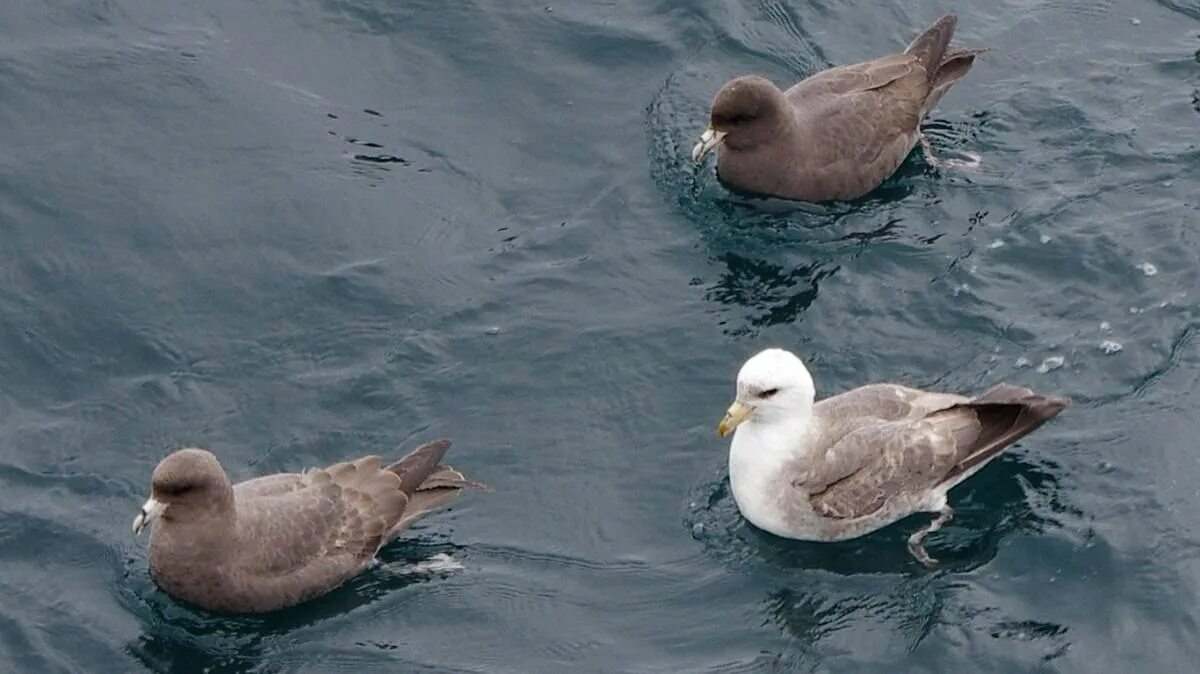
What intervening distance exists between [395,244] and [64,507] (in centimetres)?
356

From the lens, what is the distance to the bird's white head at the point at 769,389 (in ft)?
43.7

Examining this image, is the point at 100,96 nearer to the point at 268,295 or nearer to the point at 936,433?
the point at 268,295

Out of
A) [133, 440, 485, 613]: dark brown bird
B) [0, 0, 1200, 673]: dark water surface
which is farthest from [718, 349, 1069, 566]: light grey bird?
[133, 440, 485, 613]: dark brown bird

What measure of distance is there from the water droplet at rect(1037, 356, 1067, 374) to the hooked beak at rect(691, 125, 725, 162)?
3356 millimetres

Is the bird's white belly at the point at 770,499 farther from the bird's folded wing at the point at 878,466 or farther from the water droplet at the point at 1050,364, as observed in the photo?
the water droplet at the point at 1050,364

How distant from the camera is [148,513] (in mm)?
12648

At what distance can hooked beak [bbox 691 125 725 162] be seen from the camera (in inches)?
651

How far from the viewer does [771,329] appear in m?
15.5

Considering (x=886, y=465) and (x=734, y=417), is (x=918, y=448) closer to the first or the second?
(x=886, y=465)

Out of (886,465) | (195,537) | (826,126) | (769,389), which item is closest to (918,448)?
(886,465)

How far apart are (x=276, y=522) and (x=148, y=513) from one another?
0.92 metres

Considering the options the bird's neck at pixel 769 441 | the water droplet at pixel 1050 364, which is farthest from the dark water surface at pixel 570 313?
the bird's neck at pixel 769 441

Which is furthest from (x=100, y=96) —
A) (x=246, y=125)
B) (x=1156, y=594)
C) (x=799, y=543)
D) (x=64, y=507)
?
(x=1156, y=594)

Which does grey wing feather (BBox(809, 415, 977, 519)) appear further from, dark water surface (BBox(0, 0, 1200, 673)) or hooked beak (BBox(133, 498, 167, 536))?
hooked beak (BBox(133, 498, 167, 536))
